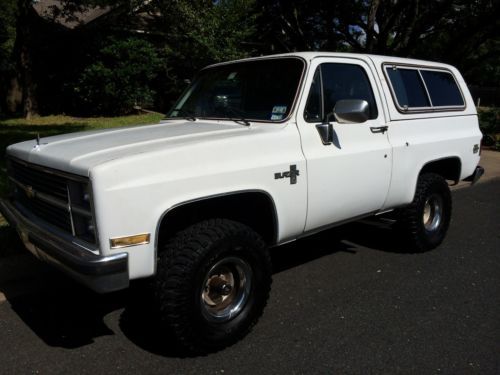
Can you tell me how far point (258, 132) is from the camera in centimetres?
333

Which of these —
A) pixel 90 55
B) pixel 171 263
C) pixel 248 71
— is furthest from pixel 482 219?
pixel 90 55

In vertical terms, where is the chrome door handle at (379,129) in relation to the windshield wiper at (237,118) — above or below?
below

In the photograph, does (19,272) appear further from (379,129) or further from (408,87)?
(408,87)

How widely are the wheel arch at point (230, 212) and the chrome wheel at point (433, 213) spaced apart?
2.26m

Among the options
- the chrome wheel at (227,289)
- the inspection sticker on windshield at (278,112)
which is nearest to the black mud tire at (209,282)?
the chrome wheel at (227,289)

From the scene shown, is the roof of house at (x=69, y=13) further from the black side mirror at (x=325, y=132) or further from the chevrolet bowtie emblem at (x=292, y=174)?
the chevrolet bowtie emblem at (x=292, y=174)

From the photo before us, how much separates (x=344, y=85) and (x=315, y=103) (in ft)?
1.55

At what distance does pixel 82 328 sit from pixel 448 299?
2.89 meters

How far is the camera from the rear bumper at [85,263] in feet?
8.31

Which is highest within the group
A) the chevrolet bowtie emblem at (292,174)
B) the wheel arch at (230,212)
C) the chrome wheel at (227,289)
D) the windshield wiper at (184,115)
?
the windshield wiper at (184,115)

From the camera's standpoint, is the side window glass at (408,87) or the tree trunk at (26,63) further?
the tree trunk at (26,63)

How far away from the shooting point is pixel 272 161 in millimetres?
3254

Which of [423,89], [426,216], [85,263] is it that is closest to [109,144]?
[85,263]

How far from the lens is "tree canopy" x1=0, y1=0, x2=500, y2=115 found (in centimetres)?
1394
